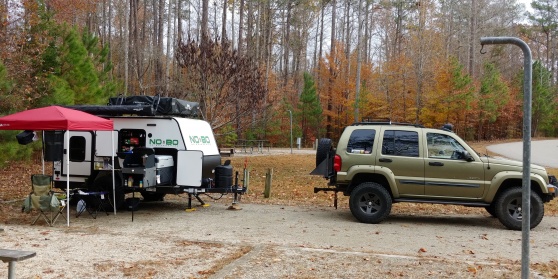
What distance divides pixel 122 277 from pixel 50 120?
432cm

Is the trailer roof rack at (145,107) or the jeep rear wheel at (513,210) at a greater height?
the trailer roof rack at (145,107)

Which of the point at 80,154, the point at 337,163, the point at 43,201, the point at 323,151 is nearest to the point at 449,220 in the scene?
the point at 337,163

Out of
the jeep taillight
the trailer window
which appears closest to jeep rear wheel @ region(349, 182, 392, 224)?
the jeep taillight

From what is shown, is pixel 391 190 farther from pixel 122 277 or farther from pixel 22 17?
pixel 22 17

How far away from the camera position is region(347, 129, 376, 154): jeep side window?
970 centimetres

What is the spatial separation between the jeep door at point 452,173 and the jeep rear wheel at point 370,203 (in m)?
0.82

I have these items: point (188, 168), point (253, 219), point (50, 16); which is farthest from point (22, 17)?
point (253, 219)

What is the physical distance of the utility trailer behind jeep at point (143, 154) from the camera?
1036cm

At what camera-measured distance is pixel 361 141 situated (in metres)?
9.77

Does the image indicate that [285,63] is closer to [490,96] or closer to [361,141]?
[490,96]

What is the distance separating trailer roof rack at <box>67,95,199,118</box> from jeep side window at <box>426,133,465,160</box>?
17.8 ft

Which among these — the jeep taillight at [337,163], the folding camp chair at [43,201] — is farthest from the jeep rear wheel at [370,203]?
the folding camp chair at [43,201]

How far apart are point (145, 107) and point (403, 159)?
547 centimetres

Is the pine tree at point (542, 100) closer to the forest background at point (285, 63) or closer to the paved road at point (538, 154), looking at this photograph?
the forest background at point (285, 63)
